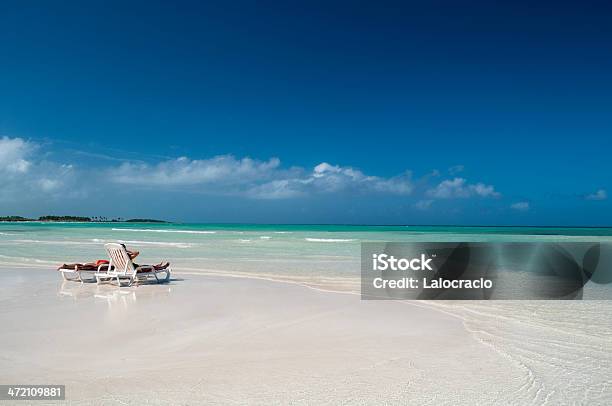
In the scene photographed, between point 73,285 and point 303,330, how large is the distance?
792 cm

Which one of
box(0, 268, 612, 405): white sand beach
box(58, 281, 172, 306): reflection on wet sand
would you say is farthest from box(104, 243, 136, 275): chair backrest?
box(0, 268, 612, 405): white sand beach

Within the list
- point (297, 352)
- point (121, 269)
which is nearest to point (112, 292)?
point (121, 269)

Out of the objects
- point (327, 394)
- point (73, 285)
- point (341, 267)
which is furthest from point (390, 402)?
point (341, 267)

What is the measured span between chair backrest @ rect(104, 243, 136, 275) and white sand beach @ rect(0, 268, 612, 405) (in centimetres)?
228

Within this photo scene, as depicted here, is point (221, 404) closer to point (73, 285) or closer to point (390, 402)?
point (390, 402)

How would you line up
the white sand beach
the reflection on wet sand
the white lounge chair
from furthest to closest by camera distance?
the white lounge chair
the reflection on wet sand
the white sand beach

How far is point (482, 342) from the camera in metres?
6.46

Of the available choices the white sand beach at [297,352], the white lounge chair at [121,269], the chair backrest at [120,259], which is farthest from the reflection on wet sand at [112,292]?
the chair backrest at [120,259]

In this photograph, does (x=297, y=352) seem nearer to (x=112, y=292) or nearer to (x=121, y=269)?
(x=112, y=292)

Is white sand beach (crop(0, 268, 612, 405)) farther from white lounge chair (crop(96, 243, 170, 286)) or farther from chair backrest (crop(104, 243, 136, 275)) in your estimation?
chair backrest (crop(104, 243, 136, 275))

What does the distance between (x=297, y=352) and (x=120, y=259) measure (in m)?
8.10

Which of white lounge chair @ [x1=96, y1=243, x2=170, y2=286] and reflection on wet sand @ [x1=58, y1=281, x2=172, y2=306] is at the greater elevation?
white lounge chair @ [x1=96, y1=243, x2=170, y2=286]

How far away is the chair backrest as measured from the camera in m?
11.9

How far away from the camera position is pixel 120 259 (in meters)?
12.1
